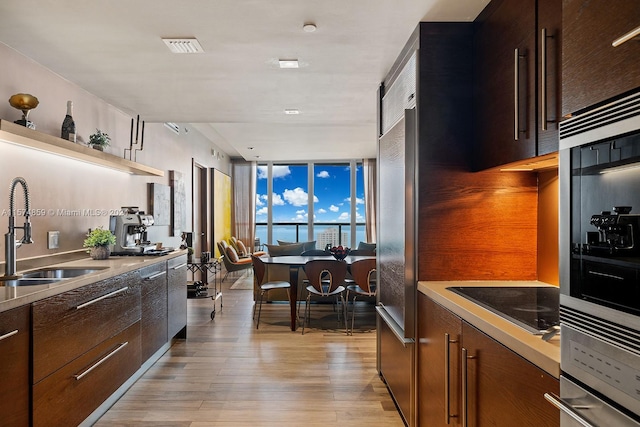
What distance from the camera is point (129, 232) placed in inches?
142

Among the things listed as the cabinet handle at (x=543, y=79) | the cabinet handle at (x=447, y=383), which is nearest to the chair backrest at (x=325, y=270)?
the cabinet handle at (x=447, y=383)

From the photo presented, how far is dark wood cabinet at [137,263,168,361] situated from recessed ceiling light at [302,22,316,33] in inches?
81.5

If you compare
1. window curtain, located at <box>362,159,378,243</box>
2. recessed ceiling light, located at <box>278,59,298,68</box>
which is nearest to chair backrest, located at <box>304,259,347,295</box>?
recessed ceiling light, located at <box>278,59,298,68</box>

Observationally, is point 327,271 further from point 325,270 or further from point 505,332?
point 505,332

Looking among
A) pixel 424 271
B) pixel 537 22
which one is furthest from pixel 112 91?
pixel 537 22

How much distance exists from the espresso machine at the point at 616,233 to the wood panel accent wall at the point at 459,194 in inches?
48.9

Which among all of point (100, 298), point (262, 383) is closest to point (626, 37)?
point (100, 298)

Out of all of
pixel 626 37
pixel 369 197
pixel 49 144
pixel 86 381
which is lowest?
pixel 86 381

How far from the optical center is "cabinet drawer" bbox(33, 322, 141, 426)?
6.30ft

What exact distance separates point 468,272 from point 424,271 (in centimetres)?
24

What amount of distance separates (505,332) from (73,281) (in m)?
2.08

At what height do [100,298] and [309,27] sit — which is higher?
[309,27]

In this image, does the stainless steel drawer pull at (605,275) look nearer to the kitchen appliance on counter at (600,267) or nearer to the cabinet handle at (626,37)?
the kitchen appliance on counter at (600,267)

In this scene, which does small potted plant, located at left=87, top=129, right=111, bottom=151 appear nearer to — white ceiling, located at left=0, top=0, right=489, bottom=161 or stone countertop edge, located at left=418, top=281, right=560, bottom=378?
white ceiling, located at left=0, top=0, right=489, bottom=161
